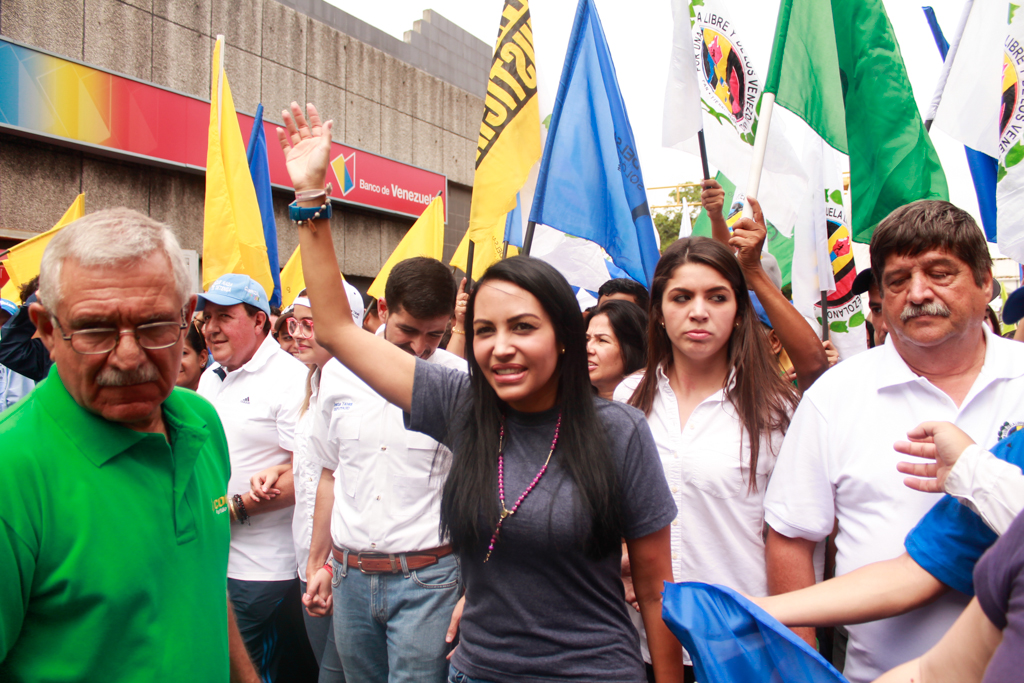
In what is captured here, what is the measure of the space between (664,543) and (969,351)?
1031 millimetres

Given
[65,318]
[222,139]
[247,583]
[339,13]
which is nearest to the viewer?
[65,318]

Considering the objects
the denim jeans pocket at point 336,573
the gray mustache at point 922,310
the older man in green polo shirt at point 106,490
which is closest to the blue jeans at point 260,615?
the denim jeans pocket at point 336,573

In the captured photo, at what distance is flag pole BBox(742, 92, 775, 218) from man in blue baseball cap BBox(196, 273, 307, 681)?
7.81 ft

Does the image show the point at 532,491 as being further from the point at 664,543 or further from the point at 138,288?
the point at 138,288

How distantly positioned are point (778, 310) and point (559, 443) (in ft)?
4.16

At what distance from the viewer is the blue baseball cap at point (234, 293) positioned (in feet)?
11.9

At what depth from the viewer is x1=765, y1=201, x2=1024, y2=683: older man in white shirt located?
1.78 metres

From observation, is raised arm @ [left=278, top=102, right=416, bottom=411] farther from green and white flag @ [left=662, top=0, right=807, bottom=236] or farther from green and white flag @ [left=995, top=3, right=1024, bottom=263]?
green and white flag @ [left=662, top=0, right=807, bottom=236]

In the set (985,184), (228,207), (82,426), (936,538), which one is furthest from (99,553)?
(985,184)

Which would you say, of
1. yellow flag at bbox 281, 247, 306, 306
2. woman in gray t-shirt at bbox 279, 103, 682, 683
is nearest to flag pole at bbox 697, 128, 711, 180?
woman in gray t-shirt at bbox 279, 103, 682, 683

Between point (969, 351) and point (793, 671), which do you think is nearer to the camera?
point (793, 671)

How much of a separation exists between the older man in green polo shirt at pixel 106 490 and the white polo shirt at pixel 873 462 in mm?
1626

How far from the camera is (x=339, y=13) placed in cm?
1407

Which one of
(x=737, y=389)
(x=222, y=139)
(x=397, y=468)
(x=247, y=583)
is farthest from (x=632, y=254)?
(x=222, y=139)
